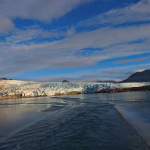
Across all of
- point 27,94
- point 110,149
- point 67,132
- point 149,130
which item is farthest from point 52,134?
→ point 27,94

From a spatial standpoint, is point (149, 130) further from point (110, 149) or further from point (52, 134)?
point (52, 134)

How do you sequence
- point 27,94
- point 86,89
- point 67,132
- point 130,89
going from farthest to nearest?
point 130,89, point 86,89, point 27,94, point 67,132

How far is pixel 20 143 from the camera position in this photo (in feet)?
19.2

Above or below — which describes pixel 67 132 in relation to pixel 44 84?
below

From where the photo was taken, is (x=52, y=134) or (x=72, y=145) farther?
(x=52, y=134)

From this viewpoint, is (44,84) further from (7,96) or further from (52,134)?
(52,134)

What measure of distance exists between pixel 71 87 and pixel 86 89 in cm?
620

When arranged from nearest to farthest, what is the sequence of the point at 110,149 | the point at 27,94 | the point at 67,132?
the point at 110,149
the point at 67,132
the point at 27,94

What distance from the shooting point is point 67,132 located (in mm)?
7215

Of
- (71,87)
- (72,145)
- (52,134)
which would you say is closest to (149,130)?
(72,145)

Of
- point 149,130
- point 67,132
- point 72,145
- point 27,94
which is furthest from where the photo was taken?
point 27,94

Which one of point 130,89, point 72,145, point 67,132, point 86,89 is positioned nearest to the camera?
point 72,145

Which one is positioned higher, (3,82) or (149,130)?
(3,82)

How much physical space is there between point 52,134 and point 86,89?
5432 centimetres
